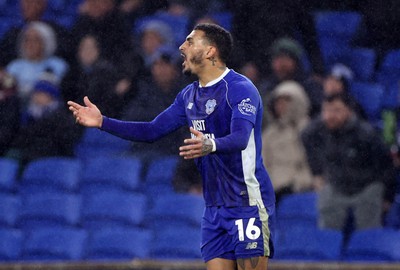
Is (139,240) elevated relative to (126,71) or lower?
lower

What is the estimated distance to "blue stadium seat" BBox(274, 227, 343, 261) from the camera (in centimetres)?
842

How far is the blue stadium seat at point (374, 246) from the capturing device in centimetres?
828

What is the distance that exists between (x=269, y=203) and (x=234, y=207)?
217mm

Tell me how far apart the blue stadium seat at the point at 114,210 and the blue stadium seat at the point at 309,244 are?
1.33 meters

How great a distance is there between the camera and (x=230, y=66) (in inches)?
376

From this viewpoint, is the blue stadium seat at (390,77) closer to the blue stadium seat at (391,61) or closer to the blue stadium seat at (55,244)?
the blue stadium seat at (391,61)

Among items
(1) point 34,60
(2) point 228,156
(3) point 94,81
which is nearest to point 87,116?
(2) point 228,156

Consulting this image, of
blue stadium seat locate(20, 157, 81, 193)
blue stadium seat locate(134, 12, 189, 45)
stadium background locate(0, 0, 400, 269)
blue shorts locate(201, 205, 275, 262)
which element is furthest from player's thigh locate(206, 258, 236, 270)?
blue stadium seat locate(134, 12, 189, 45)

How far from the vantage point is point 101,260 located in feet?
28.1

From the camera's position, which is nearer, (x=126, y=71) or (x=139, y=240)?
(x=139, y=240)

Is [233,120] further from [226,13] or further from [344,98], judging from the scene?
[226,13]

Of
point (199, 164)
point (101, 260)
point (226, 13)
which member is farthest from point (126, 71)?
point (199, 164)

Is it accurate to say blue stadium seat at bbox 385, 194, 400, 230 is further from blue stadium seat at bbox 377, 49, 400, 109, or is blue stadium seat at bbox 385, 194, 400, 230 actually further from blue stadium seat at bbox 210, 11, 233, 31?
blue stadium seat at bbox 210, 11, 233, 31

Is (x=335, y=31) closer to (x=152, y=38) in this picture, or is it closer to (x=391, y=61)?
(x=391, y=61)
